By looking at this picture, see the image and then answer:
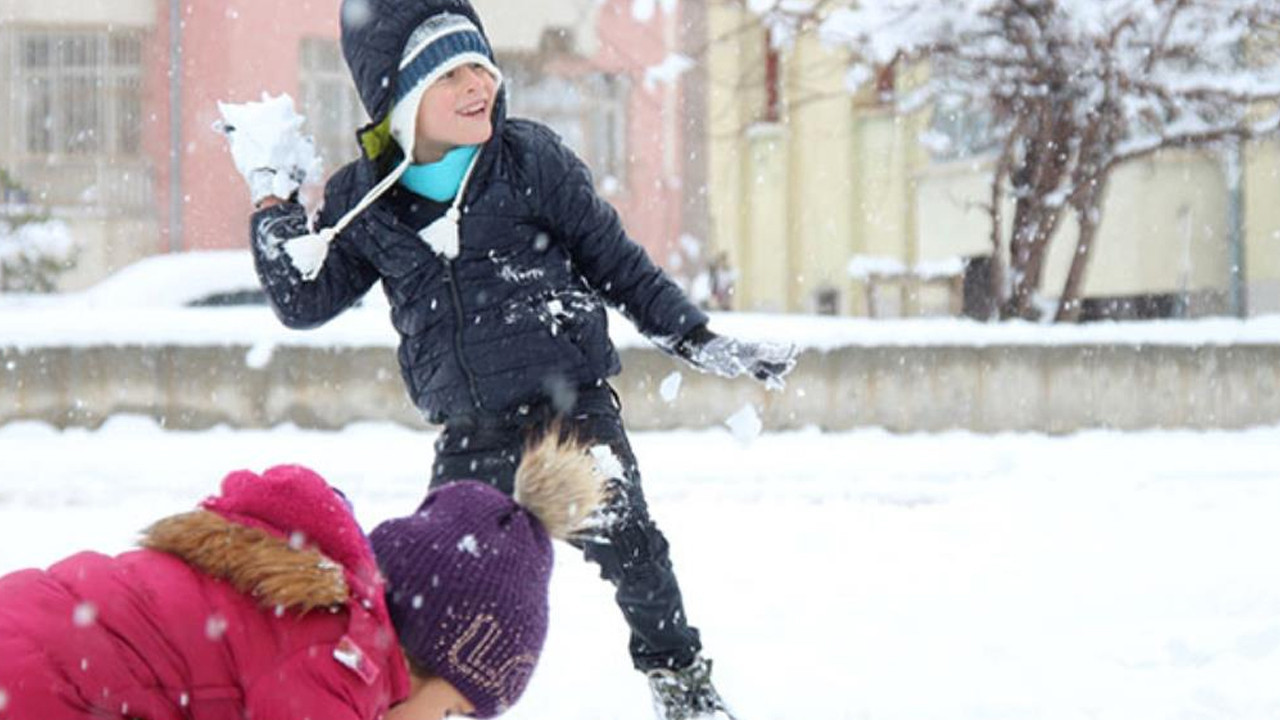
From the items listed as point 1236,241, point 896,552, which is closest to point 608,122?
point 1236,241

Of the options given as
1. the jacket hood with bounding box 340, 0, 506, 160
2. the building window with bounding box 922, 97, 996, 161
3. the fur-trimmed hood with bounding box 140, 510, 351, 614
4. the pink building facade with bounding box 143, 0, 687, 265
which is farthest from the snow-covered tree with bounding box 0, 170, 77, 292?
the fur-trimmed hood with bounding box 140, 510, 351, 614

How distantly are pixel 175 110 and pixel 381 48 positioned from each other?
688 inches

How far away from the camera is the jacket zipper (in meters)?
3.57

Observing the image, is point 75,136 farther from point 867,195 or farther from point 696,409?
point 696,409

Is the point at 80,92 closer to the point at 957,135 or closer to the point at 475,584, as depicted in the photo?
the point at 957,135

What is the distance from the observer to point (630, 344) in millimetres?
10312

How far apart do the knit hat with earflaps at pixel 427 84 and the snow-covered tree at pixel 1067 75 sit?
936 centimetres

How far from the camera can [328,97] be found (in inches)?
817

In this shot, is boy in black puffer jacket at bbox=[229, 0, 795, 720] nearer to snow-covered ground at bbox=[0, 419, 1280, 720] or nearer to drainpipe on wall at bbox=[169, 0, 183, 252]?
snow-covered ground at bbox=[0, 419, 1280, 720]

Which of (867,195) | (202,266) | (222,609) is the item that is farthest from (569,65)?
(222,609)

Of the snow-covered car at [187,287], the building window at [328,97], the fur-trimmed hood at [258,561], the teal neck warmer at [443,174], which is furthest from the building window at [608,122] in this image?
the fur-trimmed hood at [258,561]

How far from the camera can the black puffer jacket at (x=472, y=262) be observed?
352cm

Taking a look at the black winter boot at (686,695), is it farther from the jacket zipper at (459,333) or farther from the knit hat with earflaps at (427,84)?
the knit hat with earflaps at (427,84)

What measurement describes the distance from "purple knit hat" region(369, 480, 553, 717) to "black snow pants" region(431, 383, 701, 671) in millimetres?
1243
